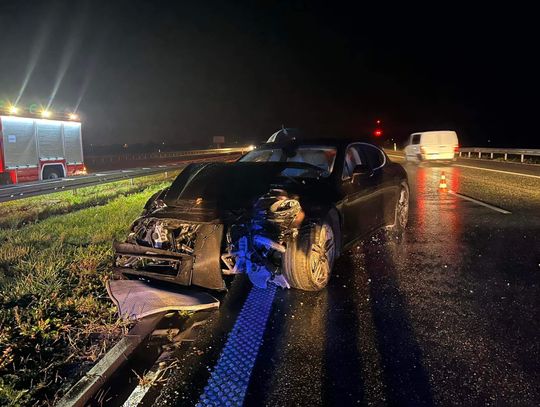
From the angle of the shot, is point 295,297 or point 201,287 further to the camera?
point 295,297

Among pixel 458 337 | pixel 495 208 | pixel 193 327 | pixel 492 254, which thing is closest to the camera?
pixel 458 337

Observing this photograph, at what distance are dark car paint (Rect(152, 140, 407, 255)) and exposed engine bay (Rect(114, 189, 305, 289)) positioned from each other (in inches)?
3.9

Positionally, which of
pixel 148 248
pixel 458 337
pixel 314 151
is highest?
pixel 314 151

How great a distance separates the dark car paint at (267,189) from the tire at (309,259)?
0.62 ft

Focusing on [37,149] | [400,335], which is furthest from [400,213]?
[37,149]

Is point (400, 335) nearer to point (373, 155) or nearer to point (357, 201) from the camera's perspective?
point (357, 201)

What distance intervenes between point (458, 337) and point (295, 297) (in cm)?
163

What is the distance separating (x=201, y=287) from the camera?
14.6 feet

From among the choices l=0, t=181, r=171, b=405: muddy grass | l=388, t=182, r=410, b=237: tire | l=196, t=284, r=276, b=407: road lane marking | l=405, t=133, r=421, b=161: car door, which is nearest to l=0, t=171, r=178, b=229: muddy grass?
l=0, t=181, r=171, b=405: muddy grass

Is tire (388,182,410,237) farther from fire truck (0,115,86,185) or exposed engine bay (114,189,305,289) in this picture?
fire truck (0,115,86,185)

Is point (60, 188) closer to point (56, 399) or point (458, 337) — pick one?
point (56, 399)

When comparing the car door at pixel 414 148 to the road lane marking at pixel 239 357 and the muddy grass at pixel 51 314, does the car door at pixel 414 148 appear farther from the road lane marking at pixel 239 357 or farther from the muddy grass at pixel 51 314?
the road lane marking at pixel 239 357

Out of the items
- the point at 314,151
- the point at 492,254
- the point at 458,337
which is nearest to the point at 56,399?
the point at 458,337

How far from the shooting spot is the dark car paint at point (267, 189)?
4793mm
